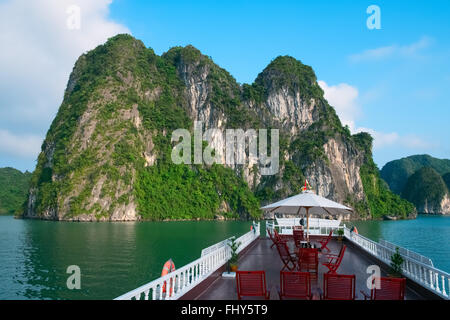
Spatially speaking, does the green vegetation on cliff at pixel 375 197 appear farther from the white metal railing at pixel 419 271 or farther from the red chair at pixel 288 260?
the red chair at pixel 288 260

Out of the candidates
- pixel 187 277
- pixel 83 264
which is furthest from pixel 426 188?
pixel 187 277

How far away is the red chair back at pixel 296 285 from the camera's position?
568 cm

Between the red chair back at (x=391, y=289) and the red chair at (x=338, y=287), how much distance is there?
1.68ft

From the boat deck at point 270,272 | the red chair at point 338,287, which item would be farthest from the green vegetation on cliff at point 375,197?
the red chair at point 338,287

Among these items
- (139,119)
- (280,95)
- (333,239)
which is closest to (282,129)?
(280,95)

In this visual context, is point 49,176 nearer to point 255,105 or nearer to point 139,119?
point 139,119

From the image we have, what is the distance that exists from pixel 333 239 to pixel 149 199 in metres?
64.3

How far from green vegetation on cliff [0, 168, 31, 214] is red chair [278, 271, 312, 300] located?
102007mm

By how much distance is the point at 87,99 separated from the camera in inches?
3231

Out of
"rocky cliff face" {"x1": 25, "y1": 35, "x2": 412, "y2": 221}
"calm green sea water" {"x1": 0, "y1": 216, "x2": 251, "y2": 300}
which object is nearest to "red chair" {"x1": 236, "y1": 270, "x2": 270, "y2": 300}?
"calm green sea water" {"x1": 0, "y1": 216, "x2": 251, "y2": 300}

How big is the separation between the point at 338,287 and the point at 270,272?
3.81 meters

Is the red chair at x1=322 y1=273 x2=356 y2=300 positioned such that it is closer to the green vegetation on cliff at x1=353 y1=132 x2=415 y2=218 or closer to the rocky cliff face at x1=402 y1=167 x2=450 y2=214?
the green vegetation on cliff at x1=353 y1=132 x2=415 y2=218

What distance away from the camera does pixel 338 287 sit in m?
5.54
